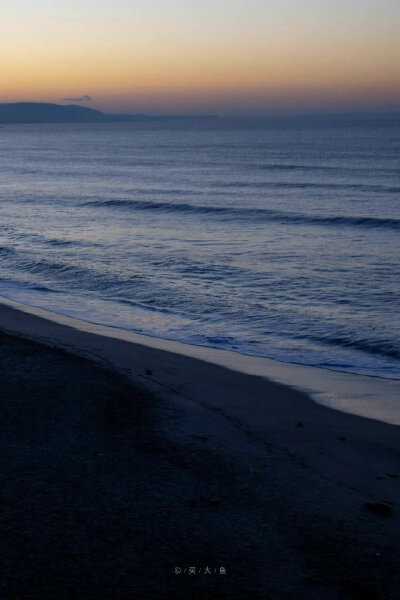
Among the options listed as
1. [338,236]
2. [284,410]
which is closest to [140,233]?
[338,236]

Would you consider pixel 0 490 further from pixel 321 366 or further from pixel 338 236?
pixel 338 236

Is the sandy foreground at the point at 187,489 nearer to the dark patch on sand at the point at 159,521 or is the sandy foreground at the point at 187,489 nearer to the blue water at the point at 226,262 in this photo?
the dark patch on sand at the point at 159,521

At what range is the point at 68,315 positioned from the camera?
14.4 m

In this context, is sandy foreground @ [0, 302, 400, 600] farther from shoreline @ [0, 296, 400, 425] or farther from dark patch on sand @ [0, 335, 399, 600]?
shoreline @ [0, 296, 400, 425]

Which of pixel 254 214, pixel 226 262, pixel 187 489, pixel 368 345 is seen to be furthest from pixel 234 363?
pixel 254 214

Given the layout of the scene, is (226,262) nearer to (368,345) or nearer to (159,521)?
(368,345)

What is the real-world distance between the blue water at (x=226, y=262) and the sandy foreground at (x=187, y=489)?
335 centimetres

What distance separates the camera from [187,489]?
5730mm

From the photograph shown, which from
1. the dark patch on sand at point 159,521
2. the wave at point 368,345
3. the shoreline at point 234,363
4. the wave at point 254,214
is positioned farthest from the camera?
the wave at point 254,214

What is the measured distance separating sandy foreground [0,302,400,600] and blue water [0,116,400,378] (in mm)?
3354

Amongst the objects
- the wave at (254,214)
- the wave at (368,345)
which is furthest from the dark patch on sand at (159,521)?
the wave at (254,214)

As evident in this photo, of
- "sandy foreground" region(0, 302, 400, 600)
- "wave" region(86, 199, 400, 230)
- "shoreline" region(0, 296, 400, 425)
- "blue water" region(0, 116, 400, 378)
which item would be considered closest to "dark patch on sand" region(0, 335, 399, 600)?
"sandy foreground" region(0, 302, 400, 600)

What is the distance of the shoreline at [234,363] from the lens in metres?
8.79

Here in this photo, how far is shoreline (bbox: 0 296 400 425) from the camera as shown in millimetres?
8789
